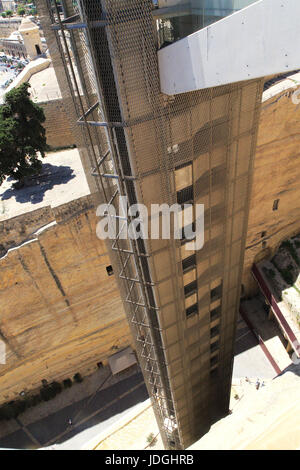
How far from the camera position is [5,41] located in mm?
37750

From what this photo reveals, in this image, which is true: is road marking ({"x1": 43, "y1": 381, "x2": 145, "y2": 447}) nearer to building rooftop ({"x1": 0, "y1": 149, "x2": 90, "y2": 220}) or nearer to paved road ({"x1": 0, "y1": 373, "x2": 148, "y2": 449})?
paved road ({"x1": 0, "y1": 373, "x2": 148, "y2": 449})

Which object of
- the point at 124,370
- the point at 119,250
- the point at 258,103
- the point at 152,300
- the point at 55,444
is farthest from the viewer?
the point at 124,370

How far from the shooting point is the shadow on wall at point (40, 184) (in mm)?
10875

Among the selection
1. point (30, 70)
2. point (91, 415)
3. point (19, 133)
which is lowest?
point (91, 415)

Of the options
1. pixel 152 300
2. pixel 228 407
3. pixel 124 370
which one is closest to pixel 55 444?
pixel 124 370

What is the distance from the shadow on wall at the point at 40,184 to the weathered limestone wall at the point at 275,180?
702 cm

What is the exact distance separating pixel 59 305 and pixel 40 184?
14.1 ft

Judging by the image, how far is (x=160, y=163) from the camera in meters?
4.97

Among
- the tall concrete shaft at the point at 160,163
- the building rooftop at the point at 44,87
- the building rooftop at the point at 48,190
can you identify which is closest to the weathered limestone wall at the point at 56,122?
the building rooftop at the point at 44,87

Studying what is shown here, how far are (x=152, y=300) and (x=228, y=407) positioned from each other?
694 cm

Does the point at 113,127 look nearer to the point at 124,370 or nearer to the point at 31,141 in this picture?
the point at 31,141

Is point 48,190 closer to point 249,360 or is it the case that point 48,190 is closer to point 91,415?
point 91,415

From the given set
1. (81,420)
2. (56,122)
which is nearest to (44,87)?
(56,122)
